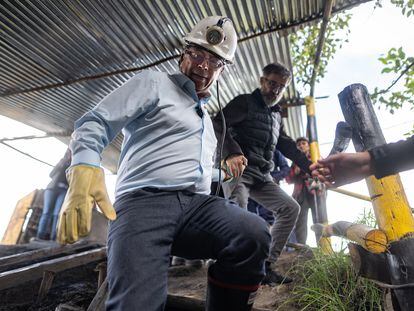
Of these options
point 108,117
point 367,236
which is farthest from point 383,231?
point 108,117

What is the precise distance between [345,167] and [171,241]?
3.29ft

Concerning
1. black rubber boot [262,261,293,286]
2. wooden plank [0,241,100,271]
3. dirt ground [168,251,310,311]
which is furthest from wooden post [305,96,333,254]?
wooden plank [0,241,100,271]

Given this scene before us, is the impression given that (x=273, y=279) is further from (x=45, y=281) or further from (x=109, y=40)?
(x=109, y=40)

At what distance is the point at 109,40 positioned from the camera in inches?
128

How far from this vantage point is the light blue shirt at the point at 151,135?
4.37 feet

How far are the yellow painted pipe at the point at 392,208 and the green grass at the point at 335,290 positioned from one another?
0.48 meters

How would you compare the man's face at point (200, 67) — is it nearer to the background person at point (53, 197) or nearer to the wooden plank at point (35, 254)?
the wooden plank at point (35, 254)

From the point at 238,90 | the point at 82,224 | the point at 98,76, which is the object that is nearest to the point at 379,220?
the point at 82,224

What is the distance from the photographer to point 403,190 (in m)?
1.64

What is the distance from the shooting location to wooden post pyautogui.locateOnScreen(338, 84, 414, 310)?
1.40m

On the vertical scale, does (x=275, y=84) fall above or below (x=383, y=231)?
above

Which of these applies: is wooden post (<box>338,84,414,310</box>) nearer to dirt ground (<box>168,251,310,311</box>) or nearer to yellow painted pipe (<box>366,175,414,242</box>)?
yellow painted pipe (<box>366,175,414,242</box>)

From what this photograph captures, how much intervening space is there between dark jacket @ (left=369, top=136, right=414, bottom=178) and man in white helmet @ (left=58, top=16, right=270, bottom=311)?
A: 0.66 m

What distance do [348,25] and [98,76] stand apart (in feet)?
14.3
